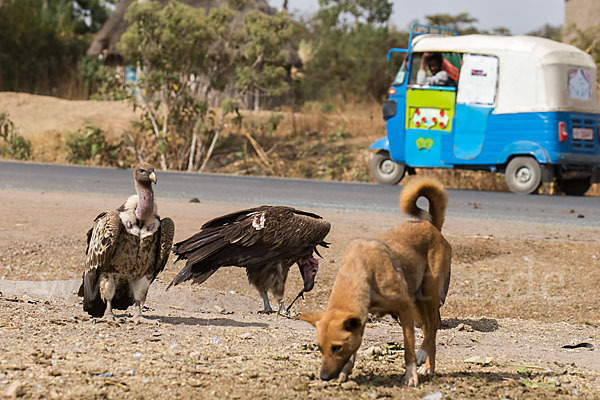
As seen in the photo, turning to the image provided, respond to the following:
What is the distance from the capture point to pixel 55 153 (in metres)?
23.9

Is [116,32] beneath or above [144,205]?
above

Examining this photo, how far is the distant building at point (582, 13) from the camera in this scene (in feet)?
106

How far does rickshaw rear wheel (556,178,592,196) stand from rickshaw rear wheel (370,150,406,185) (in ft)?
11.2

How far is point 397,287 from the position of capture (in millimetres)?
4219

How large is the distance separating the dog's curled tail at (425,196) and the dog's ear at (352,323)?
1188 mm

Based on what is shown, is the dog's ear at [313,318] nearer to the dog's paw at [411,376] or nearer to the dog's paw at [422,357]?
the dog's paw at [411,376]

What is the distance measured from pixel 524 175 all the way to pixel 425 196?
1241cm

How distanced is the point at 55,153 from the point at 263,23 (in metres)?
6.89

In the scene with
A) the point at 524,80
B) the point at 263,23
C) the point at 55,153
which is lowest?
the point at 55,153

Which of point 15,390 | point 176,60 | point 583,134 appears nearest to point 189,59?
point 176,60

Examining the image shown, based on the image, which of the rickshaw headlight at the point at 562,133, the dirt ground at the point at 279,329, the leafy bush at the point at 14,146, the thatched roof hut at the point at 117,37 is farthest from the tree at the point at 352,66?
the dirt ground at the point at 279,329

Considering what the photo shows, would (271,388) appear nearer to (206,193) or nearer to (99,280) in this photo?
(99,280)

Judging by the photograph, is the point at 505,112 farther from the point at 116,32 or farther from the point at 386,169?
the point at 116,32

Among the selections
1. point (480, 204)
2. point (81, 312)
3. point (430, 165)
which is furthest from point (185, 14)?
point (81, 312)
